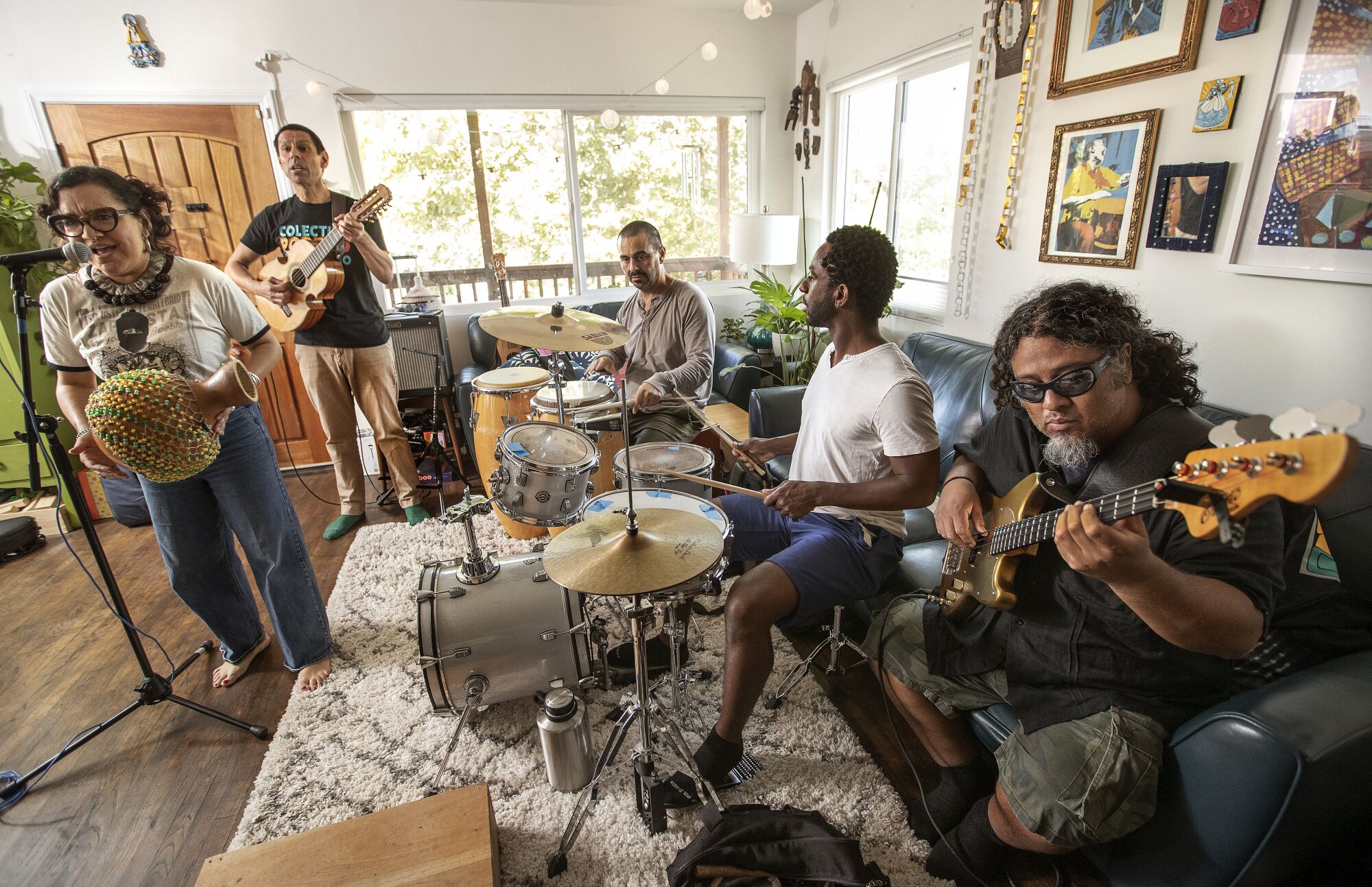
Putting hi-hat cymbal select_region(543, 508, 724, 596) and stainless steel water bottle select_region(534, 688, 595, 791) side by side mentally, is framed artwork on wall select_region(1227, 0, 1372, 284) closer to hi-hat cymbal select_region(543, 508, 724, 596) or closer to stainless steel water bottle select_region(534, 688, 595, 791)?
hi-hat cymbal select_region(543, 508, 724, 596)

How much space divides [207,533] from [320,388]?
1309 mm

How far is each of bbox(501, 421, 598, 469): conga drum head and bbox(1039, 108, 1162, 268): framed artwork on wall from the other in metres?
1.96

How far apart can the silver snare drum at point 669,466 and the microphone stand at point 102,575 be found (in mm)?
1364

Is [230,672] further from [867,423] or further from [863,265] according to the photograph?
[863,265]

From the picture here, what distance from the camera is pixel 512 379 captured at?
8.70 feet

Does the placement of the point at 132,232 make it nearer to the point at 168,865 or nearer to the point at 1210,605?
the point at 168,865

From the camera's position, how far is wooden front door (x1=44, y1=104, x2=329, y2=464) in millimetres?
3232

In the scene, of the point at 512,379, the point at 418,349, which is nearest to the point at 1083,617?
the point at 512,379

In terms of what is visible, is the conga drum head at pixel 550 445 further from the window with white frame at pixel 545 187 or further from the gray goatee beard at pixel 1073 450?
the window with white frame at pixel 545 187

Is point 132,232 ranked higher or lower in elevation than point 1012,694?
higher

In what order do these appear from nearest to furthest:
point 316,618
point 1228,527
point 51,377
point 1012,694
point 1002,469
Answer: point 1228,527
point 1012,694
point 1002,469
point 316,618
point 51,377

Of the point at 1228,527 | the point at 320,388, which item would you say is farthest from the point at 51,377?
the point at 1228,527

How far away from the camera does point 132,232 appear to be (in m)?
1.53

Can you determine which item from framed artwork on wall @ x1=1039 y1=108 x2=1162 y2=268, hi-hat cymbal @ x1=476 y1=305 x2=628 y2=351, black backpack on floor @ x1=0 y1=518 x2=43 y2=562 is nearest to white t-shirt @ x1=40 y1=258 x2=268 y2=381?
hi-hat cymbal @ x1=476 y1=305 x2=628 y2=351
